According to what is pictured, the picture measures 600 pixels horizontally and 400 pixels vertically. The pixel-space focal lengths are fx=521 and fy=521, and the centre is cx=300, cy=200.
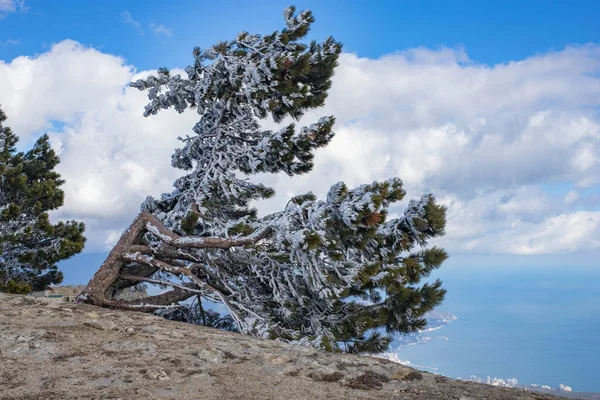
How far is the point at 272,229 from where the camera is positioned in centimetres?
980

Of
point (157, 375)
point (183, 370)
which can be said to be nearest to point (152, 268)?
point (183, 370)

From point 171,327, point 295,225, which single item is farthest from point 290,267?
point 171,327

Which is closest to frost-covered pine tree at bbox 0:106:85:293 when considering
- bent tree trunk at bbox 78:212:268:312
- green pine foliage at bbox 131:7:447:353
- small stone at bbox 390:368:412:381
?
green pine foliage at bbox 131:7:447:353

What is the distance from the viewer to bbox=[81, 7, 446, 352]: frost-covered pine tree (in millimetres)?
9477

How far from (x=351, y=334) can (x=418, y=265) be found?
79.4 inches

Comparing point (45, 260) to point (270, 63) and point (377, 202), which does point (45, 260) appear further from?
point (377, 202)

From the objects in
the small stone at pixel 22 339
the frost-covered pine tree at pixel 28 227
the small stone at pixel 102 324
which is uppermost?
the frost-covered pine tree at pixel 28 227

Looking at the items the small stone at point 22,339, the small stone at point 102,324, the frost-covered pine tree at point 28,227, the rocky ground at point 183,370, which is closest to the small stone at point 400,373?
the rocky ground at point 183,370

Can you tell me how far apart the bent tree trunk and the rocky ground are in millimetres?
3049

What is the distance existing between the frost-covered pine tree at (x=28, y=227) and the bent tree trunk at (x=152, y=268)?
7.68m

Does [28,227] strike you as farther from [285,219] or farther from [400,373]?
[400,373]

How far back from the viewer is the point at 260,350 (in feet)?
22.2

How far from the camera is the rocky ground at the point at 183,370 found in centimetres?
532

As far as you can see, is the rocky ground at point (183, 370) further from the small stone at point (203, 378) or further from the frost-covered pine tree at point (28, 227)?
the frost-covered pine tree at point (28, 227)
